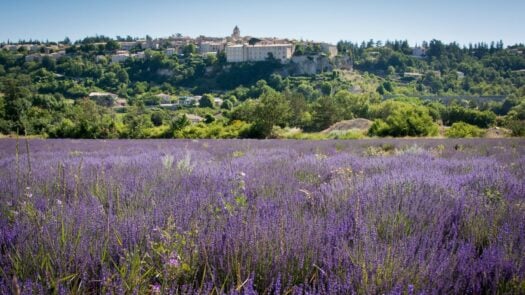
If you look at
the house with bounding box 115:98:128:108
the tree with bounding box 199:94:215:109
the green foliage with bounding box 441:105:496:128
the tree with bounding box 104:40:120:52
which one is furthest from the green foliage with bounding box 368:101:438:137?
the tree with bounding box 104:40:120:52

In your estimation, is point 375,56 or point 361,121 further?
point 375,56

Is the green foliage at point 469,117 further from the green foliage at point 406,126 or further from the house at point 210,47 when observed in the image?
the house at point 210,47

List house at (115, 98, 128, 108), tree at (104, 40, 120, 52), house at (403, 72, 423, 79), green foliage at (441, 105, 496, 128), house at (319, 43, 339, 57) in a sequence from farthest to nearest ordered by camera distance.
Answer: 1. tree at (104, 40, 120, 52)
2. house at (319, 43, 339, 57)
3. house at (403, 72, 423, 79)
4. house at (115, 98, 128, 108)
5. green foliage at (441, 105, 496, 128)

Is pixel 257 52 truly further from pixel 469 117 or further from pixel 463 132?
pixel 463 132

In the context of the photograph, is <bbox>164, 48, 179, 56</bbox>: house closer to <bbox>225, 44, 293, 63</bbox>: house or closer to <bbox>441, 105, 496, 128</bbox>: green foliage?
<bbox>225, 44, 293, 63</bbox>: house

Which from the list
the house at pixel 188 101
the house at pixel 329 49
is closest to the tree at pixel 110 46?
the house at pixel 188 101

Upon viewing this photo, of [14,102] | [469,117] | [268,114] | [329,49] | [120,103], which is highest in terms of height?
[329,49]

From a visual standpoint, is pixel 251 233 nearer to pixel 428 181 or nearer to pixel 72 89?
pixel 428 181

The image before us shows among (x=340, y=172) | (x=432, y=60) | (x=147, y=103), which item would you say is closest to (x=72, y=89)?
(x=147, y=103)

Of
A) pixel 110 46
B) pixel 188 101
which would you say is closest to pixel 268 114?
pixel 188 101

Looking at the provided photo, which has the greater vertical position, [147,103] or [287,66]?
[287,66]

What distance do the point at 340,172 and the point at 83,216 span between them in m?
2.84

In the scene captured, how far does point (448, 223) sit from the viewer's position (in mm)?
2525

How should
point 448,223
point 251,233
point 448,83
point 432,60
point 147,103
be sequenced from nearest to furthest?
point 251,233 < point 448,223 < point 147,103 < point 448,83 < point 432,60
